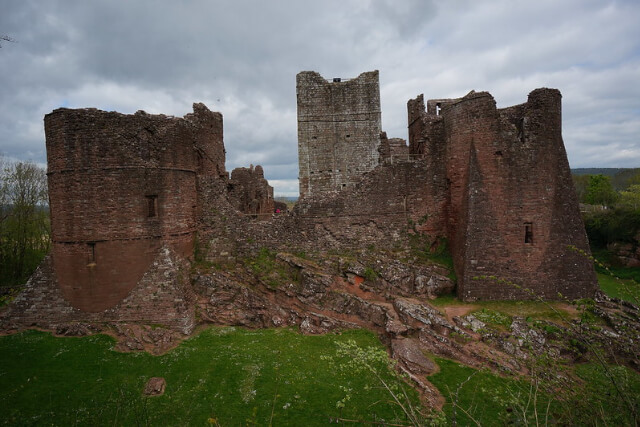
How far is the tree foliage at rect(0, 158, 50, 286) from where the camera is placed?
20.3 meters

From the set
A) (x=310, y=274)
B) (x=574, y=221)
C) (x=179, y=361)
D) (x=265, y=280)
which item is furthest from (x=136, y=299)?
(x=574, y=221)

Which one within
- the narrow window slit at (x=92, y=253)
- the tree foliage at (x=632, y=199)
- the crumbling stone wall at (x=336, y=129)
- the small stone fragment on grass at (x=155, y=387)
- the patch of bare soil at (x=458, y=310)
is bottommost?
the small stone fragment on grass at (x=155, y=387)

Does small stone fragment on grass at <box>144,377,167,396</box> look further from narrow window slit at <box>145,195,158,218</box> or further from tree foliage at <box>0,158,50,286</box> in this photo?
tree foliage at <box>0,158,50,286</box>

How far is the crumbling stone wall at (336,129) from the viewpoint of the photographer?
15.8 meters

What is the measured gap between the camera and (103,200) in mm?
11883

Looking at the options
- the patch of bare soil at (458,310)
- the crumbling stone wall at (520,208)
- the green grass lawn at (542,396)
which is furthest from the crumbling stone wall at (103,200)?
the crumbling stone wall at (520,208)

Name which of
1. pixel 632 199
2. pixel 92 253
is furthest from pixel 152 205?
pixel 632 199

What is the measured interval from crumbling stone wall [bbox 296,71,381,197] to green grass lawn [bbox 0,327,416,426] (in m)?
7.42

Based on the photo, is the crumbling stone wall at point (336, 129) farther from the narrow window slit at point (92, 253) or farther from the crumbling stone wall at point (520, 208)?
the narrow window slit at point (92, 253)

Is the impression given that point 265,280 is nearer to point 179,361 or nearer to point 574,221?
point 179,361

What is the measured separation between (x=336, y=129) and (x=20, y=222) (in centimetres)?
2022

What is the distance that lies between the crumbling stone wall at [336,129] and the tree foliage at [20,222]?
705 inches

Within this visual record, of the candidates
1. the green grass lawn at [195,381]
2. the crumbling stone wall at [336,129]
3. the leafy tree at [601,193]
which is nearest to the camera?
the green grass lawn at [195,381]

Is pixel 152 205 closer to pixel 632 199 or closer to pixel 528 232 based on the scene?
pixel 528 232
